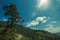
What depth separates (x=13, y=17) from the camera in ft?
215

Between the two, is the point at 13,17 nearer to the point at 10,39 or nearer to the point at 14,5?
the point at 14,5

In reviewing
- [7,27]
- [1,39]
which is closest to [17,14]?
[7,27]

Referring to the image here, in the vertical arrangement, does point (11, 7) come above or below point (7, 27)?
above

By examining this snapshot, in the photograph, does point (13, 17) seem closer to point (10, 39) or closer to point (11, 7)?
point (11, 7)

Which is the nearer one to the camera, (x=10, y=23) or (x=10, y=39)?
(x=10, y=23)

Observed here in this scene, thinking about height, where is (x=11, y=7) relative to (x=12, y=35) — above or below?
above

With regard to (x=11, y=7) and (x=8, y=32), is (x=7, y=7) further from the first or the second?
(x=8, y=32)

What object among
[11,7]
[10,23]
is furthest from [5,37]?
[11,7]

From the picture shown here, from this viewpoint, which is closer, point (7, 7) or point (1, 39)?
point (7, 7)

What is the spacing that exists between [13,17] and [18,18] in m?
3.27

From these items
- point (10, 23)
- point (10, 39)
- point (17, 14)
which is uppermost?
point (17, 14)

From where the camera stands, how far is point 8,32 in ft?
219

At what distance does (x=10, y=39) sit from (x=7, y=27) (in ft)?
20.7

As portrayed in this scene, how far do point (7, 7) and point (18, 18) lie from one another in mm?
6301
